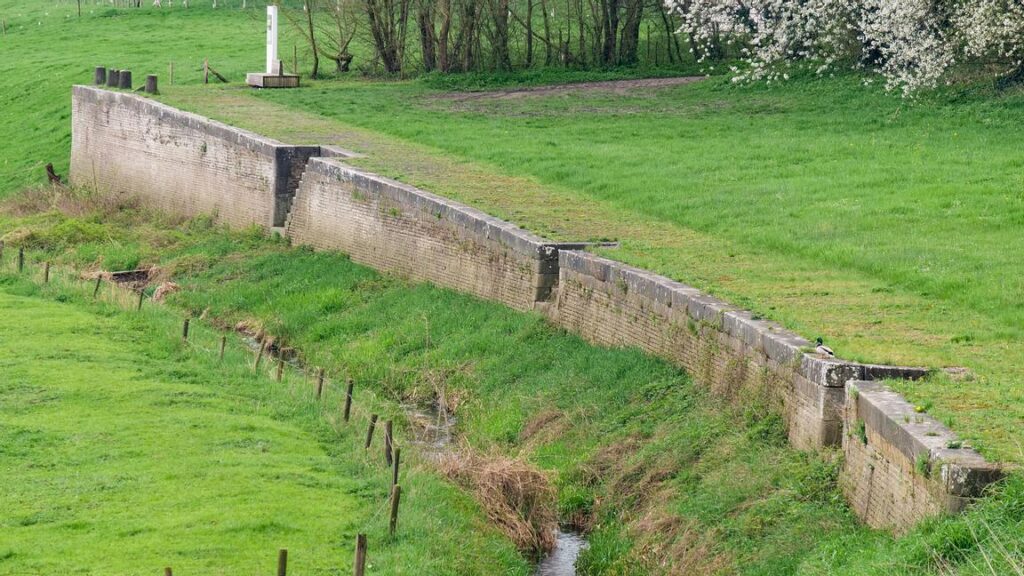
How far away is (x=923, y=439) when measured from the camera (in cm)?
1112

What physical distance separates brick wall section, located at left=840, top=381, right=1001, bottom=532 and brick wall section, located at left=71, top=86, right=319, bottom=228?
1745 centimetres

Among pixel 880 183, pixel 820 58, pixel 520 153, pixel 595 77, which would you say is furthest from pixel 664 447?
pixel 595 77

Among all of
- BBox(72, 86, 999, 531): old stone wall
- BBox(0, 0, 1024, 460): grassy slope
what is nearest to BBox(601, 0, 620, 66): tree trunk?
BBox(0, 0, 1024, 460): grassy slope

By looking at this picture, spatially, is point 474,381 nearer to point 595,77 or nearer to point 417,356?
point 417,356

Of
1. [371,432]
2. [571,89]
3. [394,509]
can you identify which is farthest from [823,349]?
[571,89]

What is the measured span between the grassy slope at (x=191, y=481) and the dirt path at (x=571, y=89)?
732 inches

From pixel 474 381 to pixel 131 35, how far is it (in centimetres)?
3459

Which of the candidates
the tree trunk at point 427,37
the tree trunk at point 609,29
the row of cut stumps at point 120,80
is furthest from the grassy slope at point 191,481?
the tree trunk at point 609,29

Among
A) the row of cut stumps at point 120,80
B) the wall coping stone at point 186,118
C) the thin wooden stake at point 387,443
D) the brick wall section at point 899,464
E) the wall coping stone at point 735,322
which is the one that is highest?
the row of cut stumps at point 120,80

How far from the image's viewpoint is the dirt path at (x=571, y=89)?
37.7m

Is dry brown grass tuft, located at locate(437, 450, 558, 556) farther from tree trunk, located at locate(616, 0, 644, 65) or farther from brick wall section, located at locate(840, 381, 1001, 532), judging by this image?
tree trunk, located at locate(616, 0, 644, 65)

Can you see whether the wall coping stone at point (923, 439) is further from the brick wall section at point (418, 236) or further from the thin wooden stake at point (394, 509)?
the brick wall section at point (418, 236)

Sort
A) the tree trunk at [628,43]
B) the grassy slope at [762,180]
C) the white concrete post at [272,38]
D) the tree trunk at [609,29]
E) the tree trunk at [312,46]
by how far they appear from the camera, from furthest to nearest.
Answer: the tree trunk at [628,43] → the tree trunk at [609,29] → the tree trunk at [312,46] → the white concrete post at [272,38] → the grassy slope at [762,180]

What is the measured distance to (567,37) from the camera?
41938mm
